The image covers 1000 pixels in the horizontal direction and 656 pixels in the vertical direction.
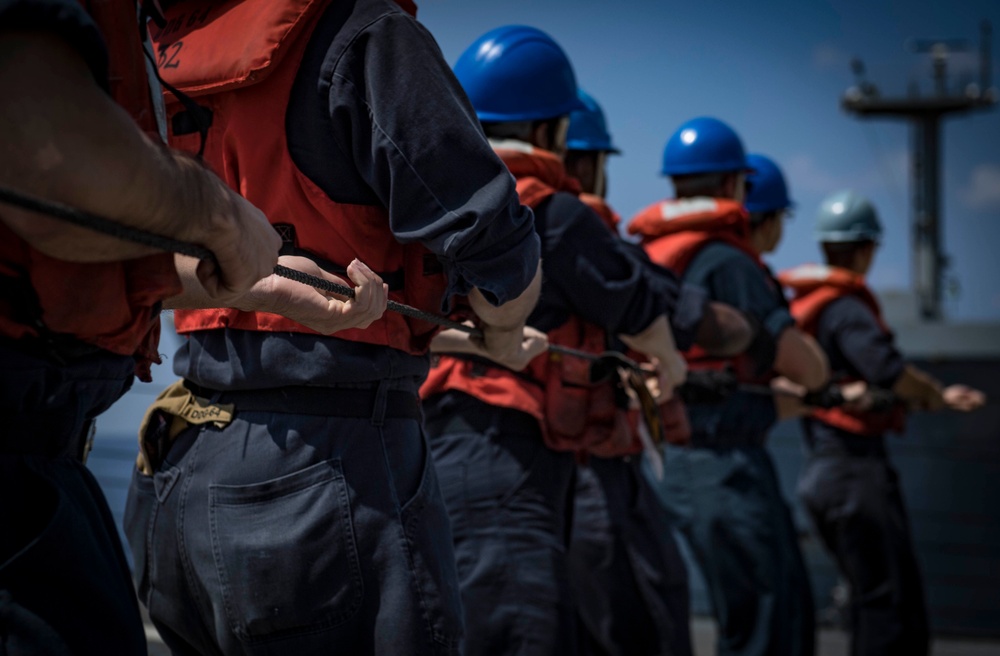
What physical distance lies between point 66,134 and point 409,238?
0.93 metres

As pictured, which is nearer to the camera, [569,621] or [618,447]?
[569,621]

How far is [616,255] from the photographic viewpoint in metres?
3.92

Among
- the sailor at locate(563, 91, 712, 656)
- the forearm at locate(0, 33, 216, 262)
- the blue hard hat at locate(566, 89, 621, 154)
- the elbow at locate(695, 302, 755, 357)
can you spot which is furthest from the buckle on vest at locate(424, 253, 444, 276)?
the blue hard hat at locate(566, 89, 621, 154)

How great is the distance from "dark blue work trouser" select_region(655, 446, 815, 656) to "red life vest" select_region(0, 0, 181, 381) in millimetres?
4059

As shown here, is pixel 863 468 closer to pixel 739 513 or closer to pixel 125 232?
pixel 739 513

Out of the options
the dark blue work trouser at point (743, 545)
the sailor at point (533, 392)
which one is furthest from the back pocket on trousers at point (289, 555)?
the dark blue work trouser at point (743, 545)

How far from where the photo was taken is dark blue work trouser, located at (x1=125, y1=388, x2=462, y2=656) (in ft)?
7.46

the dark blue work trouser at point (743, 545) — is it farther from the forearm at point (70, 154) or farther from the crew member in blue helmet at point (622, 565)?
the forearm at point (70, 154)

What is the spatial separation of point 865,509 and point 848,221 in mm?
1914

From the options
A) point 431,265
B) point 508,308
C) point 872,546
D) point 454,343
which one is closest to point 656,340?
point 454,343

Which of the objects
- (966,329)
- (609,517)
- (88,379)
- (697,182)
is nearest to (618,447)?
(609,517)

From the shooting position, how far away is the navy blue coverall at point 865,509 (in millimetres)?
6746

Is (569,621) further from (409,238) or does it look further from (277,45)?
(277,45)

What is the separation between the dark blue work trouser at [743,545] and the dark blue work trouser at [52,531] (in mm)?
4082
